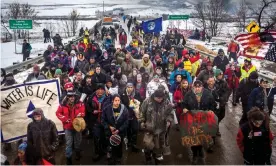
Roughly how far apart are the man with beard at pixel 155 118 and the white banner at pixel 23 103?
6.83 ft

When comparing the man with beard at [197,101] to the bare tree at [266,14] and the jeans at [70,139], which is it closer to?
the jeans at [70,139]

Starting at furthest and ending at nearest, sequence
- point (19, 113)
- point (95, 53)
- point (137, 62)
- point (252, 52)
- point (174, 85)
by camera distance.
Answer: point (95, 53) → point (137, 62) → point (252, 52) → point (174, 85) → point (19, 113)

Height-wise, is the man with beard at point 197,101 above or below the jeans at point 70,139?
above

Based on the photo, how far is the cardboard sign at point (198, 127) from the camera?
6.53 metres

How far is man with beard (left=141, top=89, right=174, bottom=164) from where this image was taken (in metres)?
6.33

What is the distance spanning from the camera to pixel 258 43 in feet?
34.0

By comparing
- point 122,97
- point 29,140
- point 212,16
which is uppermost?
point 212,16

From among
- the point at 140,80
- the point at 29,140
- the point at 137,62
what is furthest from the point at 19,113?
the point at 137,62

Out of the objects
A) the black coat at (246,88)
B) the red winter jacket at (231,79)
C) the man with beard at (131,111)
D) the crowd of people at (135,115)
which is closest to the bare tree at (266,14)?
the red winter jacket at (231,79)

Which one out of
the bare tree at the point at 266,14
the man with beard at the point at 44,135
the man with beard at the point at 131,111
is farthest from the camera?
the bare tree at the point at 266,14

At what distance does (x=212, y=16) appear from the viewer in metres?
48.0

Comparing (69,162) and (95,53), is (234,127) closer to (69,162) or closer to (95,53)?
(69,162)

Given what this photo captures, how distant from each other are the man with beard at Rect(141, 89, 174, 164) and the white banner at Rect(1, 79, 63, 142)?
6.83 ft

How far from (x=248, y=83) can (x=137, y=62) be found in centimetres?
413
